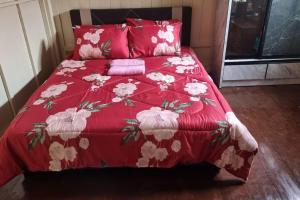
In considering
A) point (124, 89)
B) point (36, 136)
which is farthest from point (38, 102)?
point (124, 89)

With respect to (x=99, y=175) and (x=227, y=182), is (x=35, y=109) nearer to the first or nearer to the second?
(x=99, y=175)

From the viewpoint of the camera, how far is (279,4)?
2674mm

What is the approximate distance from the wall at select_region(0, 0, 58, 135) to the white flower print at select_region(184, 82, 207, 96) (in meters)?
1.46

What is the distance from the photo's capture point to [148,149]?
1593 millimetres

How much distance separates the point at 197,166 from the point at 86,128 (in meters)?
0.84

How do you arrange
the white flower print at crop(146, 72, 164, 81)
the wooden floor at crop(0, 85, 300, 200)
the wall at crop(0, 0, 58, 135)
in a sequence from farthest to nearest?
the white flower print at crop(146, 72, 164, 81)
the wall at crop(0, 0, 58, 135)
the wooden floor at crop(0, 85, 300, 200)

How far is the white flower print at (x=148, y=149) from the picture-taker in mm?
1577

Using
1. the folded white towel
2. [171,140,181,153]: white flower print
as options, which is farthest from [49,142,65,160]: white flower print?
the folded white towel

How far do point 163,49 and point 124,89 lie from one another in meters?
0.85

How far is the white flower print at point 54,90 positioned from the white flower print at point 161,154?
0.90 m

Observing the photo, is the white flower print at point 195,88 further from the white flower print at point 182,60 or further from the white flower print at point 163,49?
the white flower print at point 163,49

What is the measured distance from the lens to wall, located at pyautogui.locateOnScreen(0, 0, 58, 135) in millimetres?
2031

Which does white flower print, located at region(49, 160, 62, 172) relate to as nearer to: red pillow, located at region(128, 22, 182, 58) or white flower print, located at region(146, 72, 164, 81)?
white flower print, located at region(146, 72, 164, 81)

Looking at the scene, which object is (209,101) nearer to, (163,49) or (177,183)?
(177,183)
